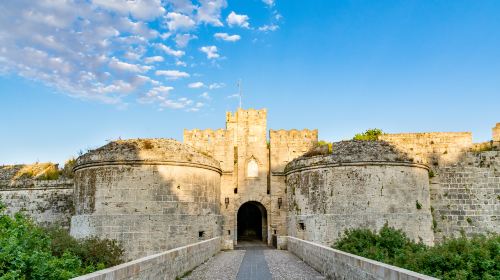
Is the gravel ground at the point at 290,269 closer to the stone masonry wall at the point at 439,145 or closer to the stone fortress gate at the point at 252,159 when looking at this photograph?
the stone fortress gate at the point at 252,159

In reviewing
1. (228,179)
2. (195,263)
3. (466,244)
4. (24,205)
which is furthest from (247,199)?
(466,244)

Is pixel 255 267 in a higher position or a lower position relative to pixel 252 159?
lower

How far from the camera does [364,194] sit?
19281 mm

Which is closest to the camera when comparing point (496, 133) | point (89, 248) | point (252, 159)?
point (89, 248)

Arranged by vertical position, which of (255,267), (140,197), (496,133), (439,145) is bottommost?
(255,267)

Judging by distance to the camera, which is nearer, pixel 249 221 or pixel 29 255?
pixel 29 255

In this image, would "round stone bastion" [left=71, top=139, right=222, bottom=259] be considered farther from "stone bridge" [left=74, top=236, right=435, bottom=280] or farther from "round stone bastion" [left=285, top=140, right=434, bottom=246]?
"round stone bastion" [left=285, top=140, right=434, bottom=246]

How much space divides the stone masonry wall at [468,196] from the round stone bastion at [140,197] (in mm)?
12571

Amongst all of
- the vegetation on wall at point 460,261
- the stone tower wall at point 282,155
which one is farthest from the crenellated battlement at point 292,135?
the vegetation on wall at point 460,261

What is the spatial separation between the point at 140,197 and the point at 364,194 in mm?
9919

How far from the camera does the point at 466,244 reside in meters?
10.4

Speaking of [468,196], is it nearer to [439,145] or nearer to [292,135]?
[439,145]

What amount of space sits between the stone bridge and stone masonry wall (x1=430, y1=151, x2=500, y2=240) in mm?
9180

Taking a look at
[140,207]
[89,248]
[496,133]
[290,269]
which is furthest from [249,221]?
[290,269]
